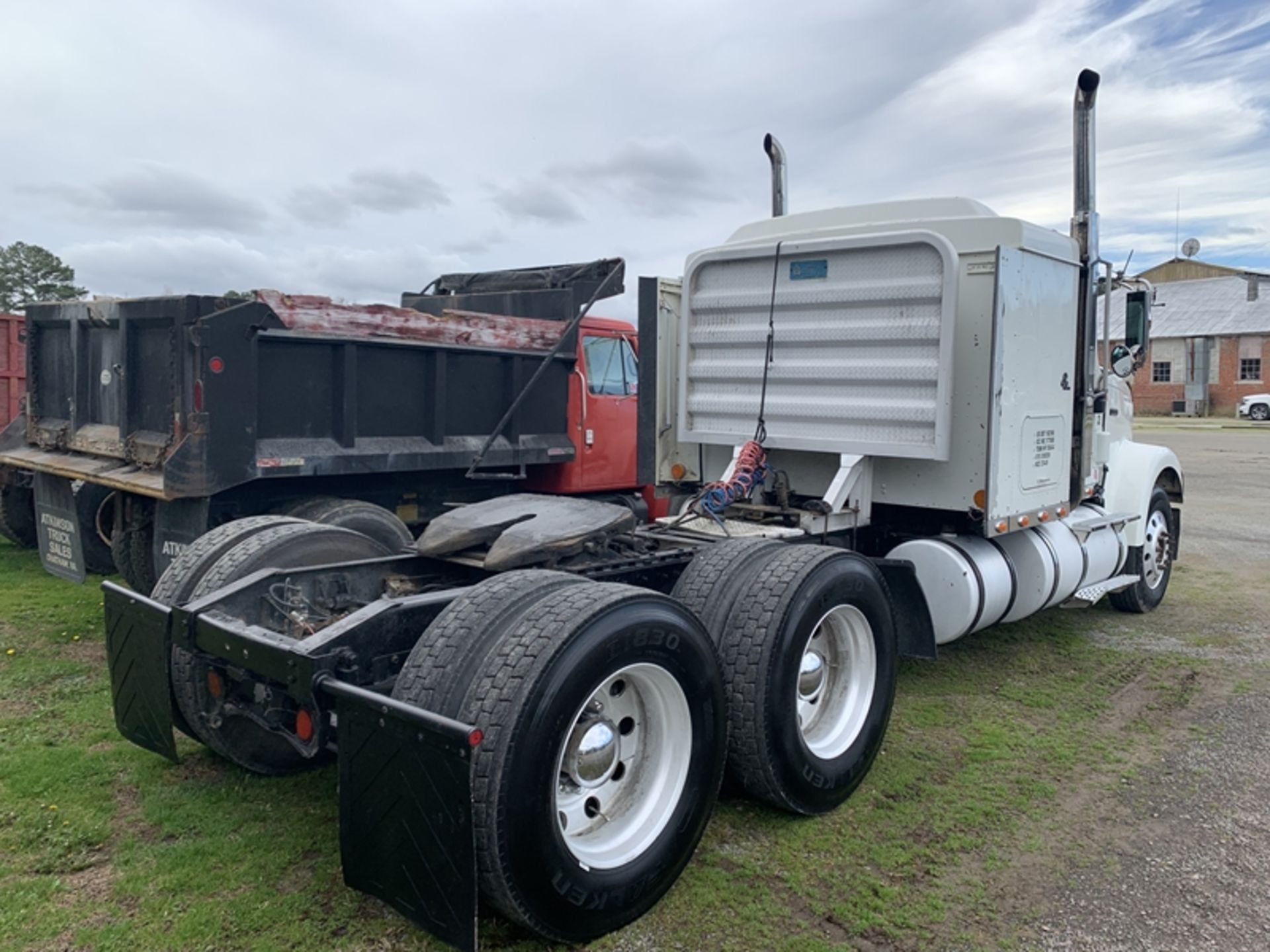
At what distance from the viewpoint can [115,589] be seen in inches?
152

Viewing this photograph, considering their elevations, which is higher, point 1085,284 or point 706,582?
point 1085,284

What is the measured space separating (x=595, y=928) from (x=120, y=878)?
5.57 feet

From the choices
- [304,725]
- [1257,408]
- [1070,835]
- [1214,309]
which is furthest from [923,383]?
[1214,309]

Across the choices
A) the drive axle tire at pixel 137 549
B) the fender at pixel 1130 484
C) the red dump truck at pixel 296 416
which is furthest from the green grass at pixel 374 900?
the fender at pixel 1130 484

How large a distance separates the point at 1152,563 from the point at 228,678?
286 inches

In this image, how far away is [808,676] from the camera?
431cm

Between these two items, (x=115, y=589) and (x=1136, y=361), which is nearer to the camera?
(x=115, y=589)

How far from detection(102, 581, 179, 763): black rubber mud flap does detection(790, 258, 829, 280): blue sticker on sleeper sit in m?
3.93

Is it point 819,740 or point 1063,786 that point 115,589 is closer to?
point 819,740

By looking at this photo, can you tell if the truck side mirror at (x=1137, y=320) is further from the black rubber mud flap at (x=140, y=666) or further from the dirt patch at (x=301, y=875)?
the black rubber mud flap at (x=140, y=666)

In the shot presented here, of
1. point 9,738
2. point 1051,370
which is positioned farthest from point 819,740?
point 9,738

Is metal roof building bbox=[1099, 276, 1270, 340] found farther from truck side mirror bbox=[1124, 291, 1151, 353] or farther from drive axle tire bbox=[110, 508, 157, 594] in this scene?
drive axle tire bbox=[110, 508, 157, 594]

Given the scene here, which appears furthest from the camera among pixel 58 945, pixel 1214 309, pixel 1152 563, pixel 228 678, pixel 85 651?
pixel 1214 309

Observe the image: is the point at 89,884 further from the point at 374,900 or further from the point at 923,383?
the point at 923,383
